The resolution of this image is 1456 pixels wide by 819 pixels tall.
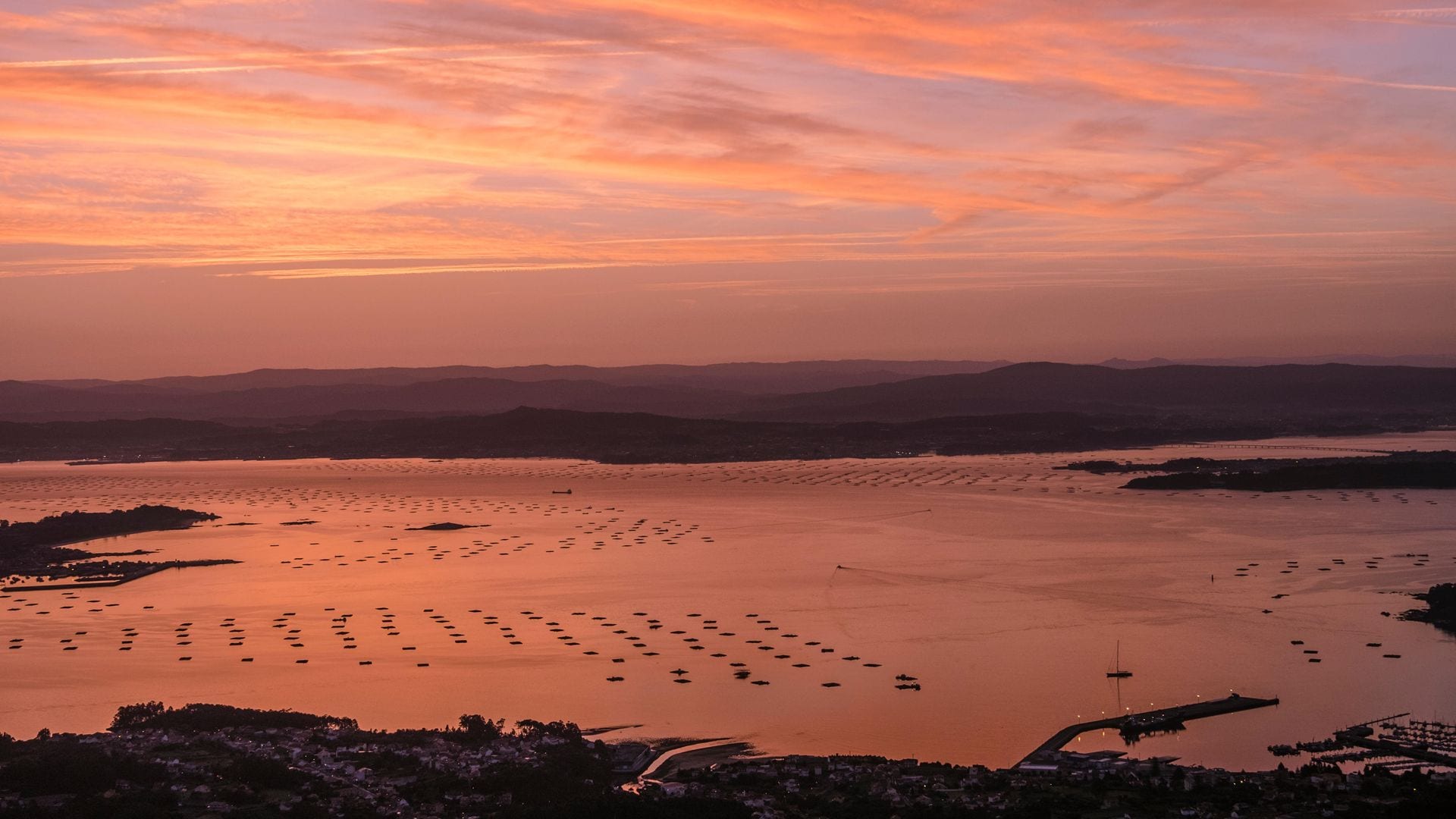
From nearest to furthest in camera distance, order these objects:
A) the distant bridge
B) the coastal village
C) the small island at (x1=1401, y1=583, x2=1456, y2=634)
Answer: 1. the coastal village
2. the small island at (x1=1401, y1=583, x2=1456, y2=634)
3. the distant bridge

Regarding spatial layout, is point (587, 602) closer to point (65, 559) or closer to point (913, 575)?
point (913, 575)

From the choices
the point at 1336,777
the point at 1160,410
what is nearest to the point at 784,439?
the point at 1160,410

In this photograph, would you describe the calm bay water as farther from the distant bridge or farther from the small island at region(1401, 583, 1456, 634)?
the distant bridge

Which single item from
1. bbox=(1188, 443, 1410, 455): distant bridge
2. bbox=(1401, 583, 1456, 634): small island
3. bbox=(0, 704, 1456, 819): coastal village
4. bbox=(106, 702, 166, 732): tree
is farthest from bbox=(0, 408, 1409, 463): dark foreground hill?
bbox=(0, 704, 1456, 819): coastal village

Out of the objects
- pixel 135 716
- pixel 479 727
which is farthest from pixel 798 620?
pixel 135 716

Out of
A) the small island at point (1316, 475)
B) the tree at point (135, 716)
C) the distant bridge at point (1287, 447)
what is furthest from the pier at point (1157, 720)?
the distant bridge at point (1287, 447)

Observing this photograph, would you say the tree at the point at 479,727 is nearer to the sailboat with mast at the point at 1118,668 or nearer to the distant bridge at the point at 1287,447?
the sailboat with mast at the point at 1118,668
